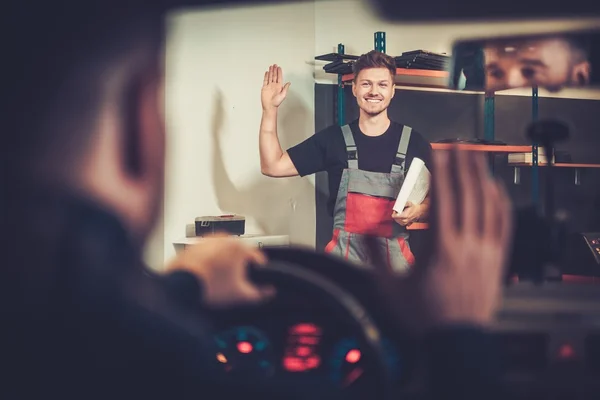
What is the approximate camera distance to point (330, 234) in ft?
9.39

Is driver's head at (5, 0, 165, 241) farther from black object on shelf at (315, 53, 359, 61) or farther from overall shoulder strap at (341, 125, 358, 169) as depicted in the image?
black object on shelf at (315, 53, 359, 61)

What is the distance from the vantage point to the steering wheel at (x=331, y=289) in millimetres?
432

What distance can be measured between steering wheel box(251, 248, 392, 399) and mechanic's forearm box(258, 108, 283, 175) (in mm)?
1677

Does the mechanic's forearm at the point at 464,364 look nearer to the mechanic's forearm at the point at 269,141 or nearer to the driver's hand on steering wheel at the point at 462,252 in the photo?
the driver's hand on steering wheel at the point at 462,252

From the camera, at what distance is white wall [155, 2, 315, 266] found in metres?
2.38

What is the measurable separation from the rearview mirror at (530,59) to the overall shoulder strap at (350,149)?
65.7 inches

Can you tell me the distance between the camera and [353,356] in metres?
0.50

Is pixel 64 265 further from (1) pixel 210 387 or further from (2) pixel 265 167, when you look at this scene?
(2) pixel 265 167

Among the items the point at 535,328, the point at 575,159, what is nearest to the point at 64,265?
the point at 535,328

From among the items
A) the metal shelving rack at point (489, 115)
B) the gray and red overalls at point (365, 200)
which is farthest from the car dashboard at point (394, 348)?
the metal shelving rack at point (489, 115)

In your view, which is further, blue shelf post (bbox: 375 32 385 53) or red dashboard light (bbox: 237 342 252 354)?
blue shelf post (bbox: 375 32 385 53)

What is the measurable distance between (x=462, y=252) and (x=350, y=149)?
71.2 inches

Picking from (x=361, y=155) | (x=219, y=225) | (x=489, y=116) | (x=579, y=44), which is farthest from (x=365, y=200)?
(x=579, y=44)

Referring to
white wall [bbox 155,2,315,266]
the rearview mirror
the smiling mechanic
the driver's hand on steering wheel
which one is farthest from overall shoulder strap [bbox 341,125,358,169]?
the driver's hand on steering wheel
